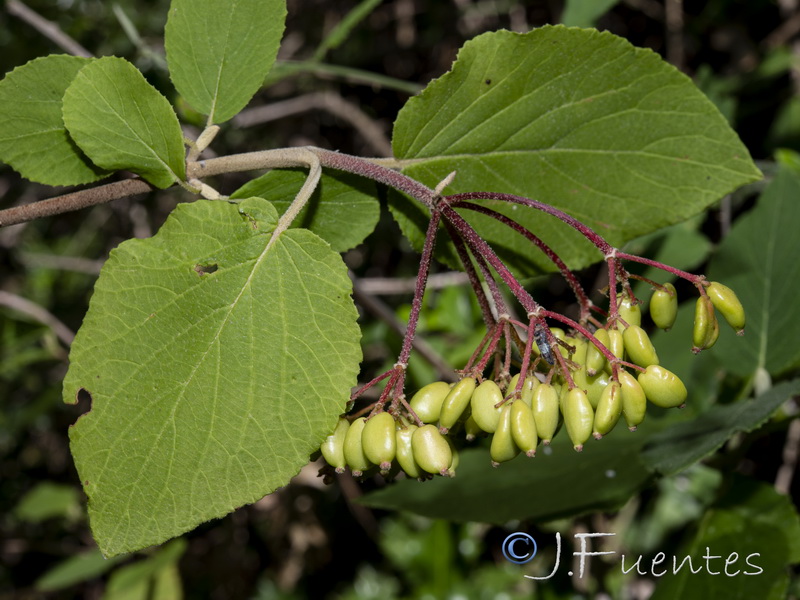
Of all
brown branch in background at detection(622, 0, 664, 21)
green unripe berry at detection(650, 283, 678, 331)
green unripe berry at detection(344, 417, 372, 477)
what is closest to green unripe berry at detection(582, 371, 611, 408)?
green unripe berry at detection(650, 283, 678, 331)

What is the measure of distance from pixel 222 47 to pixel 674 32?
2.93m

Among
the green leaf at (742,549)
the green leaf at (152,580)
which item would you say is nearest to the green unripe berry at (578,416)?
the green leaf at (742,549)

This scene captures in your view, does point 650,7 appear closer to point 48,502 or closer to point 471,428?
point 471,428

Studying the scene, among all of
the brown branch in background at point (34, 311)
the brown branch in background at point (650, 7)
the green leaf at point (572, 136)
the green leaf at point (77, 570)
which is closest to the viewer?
the green leaf at point (572, 136)

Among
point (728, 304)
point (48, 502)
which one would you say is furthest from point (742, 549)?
point (48, 502)

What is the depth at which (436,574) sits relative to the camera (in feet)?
10.2

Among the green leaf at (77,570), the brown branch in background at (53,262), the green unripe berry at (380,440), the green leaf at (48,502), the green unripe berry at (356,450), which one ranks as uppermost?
the green unripe berry at (380,440)

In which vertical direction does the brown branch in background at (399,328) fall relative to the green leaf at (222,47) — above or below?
below

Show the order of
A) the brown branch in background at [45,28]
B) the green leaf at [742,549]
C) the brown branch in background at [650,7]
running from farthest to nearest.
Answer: the brown branch in background at [650,7] → the brown branch in background at [45,28] → the green leaf at [742,549]

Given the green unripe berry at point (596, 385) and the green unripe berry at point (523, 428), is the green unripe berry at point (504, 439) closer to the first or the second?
the green unripe berry at point (523, 428)

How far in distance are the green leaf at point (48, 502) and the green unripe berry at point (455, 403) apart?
3299 mm

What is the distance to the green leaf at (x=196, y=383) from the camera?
1136mm

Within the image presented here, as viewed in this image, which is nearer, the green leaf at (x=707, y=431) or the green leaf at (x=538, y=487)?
the green leaf at (x=707, y=431)

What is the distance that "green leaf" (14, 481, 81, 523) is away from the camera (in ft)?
12.6
